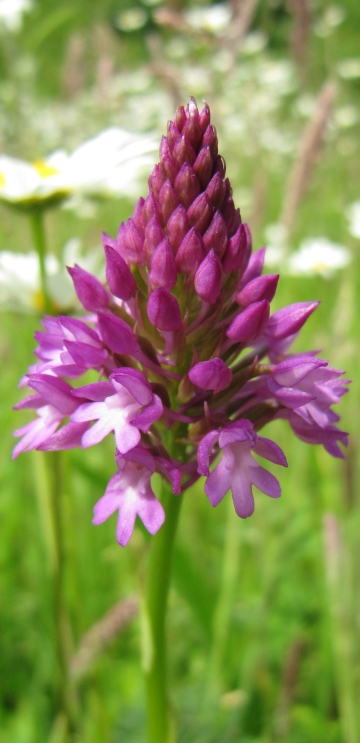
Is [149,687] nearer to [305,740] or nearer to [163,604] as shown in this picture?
[163,604]

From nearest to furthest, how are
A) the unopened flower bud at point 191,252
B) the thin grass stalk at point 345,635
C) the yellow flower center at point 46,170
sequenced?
1. the unopened flower bud at point 191,252
2. the thin grass stalk at point 345,635
3. the yellow flower center at point 46,170

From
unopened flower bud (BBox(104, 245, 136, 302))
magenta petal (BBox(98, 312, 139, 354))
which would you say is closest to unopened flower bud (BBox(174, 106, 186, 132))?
unopened flower bud (BBox(104, 245, 136, 302))

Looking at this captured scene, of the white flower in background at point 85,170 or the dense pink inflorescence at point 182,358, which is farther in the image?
the white flower in background at point 85,170

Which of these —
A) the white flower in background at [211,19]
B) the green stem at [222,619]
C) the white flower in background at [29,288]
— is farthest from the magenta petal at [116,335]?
the white flower in background at [211,19]

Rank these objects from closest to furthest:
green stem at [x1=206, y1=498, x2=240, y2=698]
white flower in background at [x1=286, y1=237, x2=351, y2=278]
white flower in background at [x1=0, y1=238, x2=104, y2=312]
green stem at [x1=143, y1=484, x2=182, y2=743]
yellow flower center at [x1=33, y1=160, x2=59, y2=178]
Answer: green stem at [x1=143, y1=484, x2=182, y2=743], green stem at [x1=206, y1=498, x2=240, y2=698], white flower in background at [x1=0, y1=238, x2=104, y2=312], yellow flower center at [x1=33, y1=160, x2=59, y2=178], white flower in background at [x1=286, y1=237, x2=351, y2=278]

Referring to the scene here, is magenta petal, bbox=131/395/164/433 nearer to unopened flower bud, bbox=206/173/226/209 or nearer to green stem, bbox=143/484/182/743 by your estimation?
green stem, bbox=143/484/182/743

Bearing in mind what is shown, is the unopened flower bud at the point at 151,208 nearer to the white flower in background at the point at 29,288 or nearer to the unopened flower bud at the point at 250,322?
the unopened flower bud at the point at 250,322

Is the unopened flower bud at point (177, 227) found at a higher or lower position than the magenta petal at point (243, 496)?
higher
